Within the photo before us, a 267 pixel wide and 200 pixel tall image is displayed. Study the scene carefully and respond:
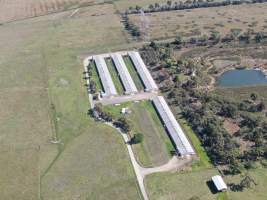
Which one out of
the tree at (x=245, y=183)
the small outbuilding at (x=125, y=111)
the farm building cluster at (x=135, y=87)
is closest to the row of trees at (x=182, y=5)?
the farm building cluster at (x=135, y=87)

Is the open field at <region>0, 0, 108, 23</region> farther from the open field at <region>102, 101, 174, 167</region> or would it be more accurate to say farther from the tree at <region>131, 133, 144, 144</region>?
the tree at <region>131, 133, 144, 144</region>

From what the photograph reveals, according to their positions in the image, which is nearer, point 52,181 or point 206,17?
point 52,181

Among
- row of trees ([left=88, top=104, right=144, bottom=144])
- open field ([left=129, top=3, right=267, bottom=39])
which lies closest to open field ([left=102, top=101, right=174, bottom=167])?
row of trees ([left=88, top=104, right=144, bottom=144])

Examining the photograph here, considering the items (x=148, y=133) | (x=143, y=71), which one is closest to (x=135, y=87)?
(x=143, y=71)

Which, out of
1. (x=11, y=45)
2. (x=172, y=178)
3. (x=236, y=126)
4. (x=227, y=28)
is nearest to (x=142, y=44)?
(x=227, y=28)

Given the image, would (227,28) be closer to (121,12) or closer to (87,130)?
(121,12)
